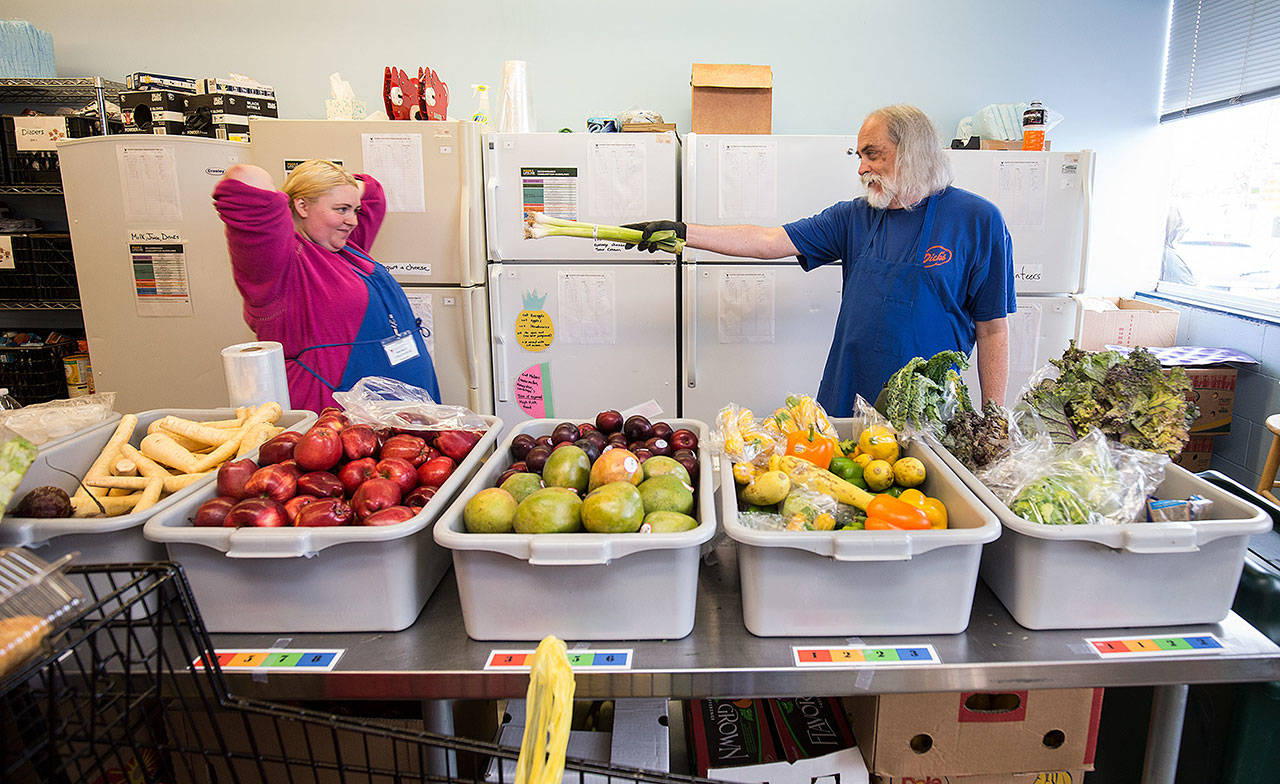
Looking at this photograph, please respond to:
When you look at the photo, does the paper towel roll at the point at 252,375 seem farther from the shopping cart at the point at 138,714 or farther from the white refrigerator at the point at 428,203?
the white refrigerator at the point at 428,203

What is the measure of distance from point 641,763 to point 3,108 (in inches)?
190

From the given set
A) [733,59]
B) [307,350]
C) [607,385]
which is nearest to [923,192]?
[607,385]

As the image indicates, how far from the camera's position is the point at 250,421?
139cm

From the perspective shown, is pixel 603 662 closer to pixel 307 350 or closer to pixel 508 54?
pixel 307 350

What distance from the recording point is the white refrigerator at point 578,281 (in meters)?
2.90

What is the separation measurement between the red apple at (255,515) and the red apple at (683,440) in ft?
2.03

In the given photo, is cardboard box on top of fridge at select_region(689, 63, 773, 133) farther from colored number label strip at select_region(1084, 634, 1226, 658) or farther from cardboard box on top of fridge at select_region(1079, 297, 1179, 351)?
colored number label strip at select_region(1084, 634, 1226, 658)

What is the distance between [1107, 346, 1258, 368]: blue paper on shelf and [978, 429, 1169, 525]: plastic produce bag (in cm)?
266

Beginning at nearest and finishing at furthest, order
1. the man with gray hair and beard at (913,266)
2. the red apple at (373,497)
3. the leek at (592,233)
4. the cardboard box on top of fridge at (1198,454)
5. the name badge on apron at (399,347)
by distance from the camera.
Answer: the red apple at (373,497) < the leek at (592,233) < the man with gray hair and beard at (913,266) < the name badge on apron at (399,347) < the cardboard box on top of fridge at (1198,454)

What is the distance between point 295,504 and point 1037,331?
2.88 metres

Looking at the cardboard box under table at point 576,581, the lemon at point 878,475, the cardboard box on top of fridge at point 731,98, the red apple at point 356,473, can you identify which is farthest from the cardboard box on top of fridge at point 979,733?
the cardboard box on top of fridge at point 731,98

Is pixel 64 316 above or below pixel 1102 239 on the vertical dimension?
below

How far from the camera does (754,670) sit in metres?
0.97

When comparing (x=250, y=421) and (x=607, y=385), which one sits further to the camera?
(x=607, y=385)
